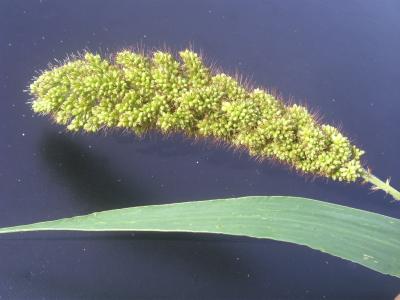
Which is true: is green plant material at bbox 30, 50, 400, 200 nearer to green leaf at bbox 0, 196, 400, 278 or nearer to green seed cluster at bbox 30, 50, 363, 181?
green seed cluster at bbox 30, 50, 363, 181

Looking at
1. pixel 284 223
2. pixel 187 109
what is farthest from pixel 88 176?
pixel 284 223

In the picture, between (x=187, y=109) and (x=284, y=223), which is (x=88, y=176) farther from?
(x=284, y=223)

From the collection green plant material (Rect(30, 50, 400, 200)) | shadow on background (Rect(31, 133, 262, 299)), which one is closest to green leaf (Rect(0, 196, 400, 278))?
green plant material (Rect(30, 50, 400, 200))

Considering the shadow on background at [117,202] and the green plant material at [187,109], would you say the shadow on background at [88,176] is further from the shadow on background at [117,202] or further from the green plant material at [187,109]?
the green plant material at [187,109]

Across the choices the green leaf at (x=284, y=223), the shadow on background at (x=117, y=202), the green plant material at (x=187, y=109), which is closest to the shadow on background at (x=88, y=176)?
the shadow on background at (x=117, y=202)

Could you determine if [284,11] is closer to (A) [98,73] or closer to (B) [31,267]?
(A) [98,73]

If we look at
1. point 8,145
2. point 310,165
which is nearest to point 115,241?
point 8,145

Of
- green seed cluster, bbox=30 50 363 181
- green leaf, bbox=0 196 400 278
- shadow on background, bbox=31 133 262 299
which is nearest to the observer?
green leaf, bbox=0 196 400 278
